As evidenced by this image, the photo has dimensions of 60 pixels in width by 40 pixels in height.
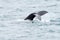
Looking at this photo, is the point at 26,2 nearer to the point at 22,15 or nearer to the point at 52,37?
the point at 22,15

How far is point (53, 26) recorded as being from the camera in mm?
16500

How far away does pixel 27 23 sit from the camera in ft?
56.7

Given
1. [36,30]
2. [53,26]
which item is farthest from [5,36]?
[53,26]

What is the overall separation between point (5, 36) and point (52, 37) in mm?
2226

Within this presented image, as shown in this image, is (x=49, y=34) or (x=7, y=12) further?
(x=7, y=12)

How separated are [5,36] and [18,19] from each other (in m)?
3.78

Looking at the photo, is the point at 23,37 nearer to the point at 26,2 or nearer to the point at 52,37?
the point at 52,37

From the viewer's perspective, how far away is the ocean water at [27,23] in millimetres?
14789

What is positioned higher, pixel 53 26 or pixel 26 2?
pixel 26 2

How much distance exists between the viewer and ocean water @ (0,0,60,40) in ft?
48.5

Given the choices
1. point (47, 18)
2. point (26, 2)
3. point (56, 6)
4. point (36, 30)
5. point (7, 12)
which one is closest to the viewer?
point (36, 30)

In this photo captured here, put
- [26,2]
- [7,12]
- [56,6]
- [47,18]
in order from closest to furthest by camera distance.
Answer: [47,18]
[7,12]
[56,6]
[26,2]

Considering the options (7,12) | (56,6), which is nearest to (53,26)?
(7,12)

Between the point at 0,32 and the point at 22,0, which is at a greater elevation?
the point at 22,0
